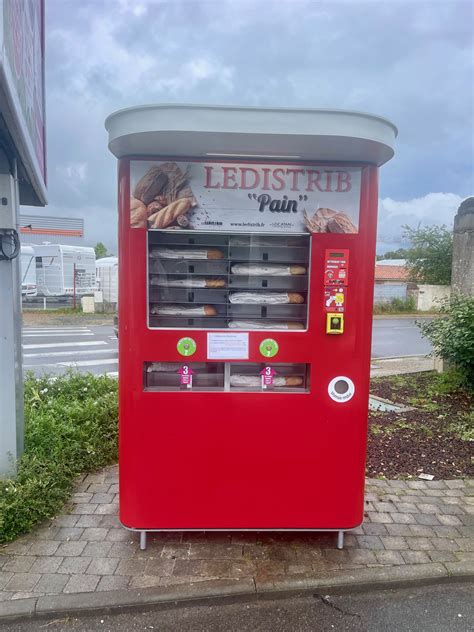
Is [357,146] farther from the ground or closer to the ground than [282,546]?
farther from the ground

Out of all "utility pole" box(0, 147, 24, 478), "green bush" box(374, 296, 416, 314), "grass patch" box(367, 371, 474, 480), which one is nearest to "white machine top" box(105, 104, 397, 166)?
"utility pole" box(0, 147, 24, 478)

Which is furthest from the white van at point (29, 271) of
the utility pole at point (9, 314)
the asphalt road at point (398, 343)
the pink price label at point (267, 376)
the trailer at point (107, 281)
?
the pink price label at point (267, 376)

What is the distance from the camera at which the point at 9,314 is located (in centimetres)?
321

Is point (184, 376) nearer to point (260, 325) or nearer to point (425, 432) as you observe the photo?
point (260, 325)

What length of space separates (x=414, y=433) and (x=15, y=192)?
14.7 feet

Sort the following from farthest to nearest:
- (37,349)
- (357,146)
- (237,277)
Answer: (37,349), (237,277), (357,146)

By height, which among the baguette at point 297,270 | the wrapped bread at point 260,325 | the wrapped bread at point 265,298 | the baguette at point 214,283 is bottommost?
the wrapped bread at point 260,325

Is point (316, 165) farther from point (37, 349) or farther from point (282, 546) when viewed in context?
point (37, 349)

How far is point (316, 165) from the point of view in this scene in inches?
103

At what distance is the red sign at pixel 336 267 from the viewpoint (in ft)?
8.68

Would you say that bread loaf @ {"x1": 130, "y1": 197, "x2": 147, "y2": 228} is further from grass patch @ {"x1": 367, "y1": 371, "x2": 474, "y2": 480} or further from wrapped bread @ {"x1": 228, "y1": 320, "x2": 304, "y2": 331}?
grass patch @ {"x1": 367, "y1": 371, "x2": 474, "y2": 480}

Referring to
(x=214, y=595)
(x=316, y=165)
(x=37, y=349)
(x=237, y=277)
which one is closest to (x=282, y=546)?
(x=214, y=595)

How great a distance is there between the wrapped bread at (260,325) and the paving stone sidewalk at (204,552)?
1.41 metres

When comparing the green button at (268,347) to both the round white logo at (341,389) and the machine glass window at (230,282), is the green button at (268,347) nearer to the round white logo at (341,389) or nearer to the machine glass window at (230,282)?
the machine glass window at (230,282)
